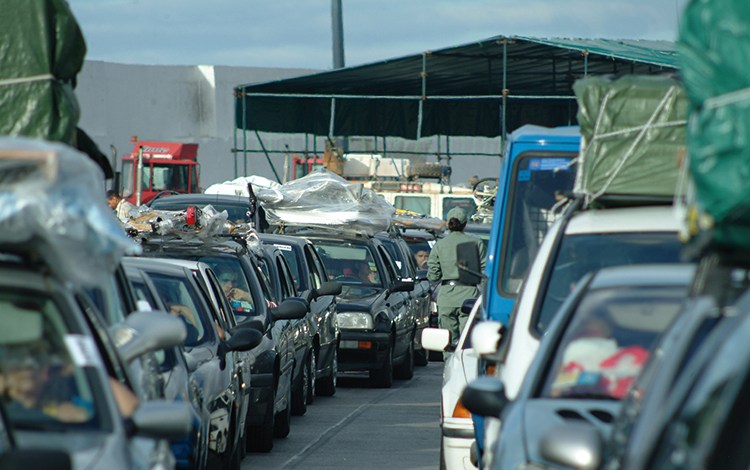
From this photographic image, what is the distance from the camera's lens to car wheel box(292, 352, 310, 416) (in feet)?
55.5

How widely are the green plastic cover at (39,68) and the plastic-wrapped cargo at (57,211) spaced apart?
1.79 meters

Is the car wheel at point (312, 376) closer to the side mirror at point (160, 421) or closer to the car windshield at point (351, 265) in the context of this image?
the car windshield at point (351, 265)

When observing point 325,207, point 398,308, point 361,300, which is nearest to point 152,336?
point 361,300

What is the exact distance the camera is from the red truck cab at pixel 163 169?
4903 centimetres

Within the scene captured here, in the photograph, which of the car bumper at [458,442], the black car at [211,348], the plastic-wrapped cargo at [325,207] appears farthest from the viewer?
the plastic-wrapped cargo at [325,207]

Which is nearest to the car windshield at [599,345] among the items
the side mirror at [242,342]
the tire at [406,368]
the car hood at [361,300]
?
the side mirror at [242,342]

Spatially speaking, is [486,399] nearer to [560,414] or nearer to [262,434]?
[560,414]

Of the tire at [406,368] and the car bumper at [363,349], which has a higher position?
the car bumper at [363,349]

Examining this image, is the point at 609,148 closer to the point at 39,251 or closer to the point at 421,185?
the point at 39,251

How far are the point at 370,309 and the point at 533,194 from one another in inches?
359

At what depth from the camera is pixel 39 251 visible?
560cm

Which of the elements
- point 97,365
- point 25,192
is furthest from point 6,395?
point 25,192

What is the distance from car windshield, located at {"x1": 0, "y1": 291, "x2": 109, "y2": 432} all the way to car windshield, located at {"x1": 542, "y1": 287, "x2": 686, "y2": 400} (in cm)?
172

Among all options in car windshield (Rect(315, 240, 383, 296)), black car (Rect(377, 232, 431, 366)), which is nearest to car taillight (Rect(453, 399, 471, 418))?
car windshield (Rect(315, 240, 383, 296))
